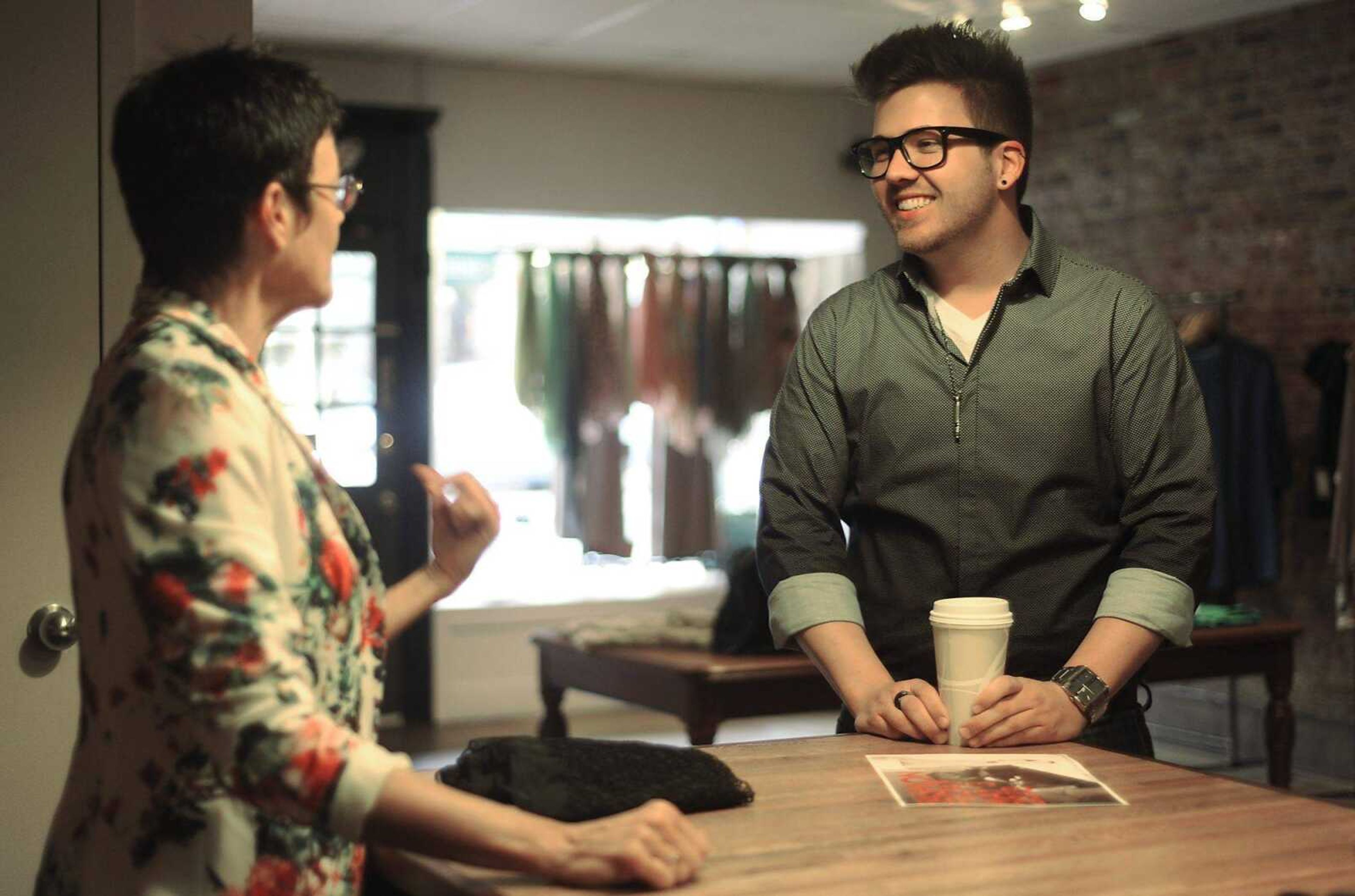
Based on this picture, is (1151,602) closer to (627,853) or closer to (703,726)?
(627,853)

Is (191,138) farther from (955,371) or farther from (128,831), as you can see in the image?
(955,371)

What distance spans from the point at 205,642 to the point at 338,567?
0.62 feet

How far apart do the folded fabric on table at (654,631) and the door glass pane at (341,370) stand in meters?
2.65

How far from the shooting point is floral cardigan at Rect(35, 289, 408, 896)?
1.30 meters

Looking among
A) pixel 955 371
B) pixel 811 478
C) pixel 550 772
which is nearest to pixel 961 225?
pixel 955 371

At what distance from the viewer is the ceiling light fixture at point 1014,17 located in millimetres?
6723

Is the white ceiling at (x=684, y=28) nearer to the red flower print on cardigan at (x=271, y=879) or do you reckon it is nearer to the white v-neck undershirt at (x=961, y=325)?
the white v-neck undershirt at (x=961, y=325)

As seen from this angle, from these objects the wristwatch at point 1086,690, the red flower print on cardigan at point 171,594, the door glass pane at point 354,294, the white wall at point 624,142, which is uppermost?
the white wall at point 624,142

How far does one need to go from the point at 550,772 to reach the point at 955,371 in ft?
3.26

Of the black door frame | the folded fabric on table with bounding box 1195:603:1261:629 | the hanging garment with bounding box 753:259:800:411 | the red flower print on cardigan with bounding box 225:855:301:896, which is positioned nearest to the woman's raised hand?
the red flower print on cardigan with bounding box 225:855:301:896

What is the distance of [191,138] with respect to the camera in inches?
56.2

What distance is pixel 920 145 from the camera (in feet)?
7.43

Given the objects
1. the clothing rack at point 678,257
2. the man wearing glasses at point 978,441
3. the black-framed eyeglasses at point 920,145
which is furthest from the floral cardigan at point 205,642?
the clothing rack at point 678,257

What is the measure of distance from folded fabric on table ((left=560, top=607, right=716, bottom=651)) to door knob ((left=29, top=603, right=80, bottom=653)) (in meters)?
2.81
